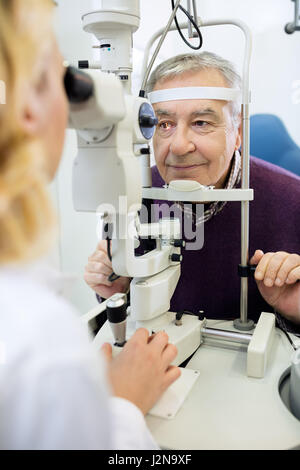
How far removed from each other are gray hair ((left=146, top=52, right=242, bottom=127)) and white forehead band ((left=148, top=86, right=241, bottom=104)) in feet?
0.43

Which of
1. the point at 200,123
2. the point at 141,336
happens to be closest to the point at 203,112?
the point at 200,123

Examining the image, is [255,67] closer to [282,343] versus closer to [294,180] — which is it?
[294,180]

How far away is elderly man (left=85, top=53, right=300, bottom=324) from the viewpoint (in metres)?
1.04

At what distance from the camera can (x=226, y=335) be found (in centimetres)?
94

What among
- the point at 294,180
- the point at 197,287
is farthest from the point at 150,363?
the point at 294,180

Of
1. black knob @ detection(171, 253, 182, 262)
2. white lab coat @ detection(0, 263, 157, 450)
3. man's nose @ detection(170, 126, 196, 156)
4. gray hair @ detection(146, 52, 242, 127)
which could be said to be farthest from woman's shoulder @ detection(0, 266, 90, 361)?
gray hair @ detection(146, 52, 242, 127)

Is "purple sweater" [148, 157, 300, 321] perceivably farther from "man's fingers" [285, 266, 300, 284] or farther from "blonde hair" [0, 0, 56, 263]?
"blonde hair" [0, 0, 56, 263]

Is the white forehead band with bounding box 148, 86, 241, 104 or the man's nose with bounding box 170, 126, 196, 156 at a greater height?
the white forehead band with bounding box 148, 86, 241, 104

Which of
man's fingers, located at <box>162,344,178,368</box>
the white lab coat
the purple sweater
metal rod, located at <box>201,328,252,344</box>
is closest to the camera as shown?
the white lab coat

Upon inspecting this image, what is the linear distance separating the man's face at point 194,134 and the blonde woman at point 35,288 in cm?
68

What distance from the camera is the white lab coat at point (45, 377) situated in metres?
0.33

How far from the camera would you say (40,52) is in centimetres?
41

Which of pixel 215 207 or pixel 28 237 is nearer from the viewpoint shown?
pixel 28 237

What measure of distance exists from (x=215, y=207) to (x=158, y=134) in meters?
0.31
